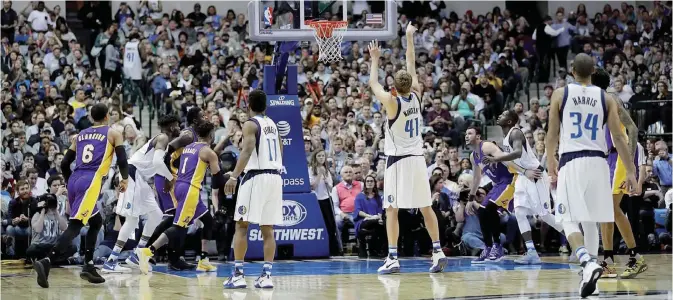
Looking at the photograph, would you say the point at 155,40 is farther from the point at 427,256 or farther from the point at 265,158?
the point at 265,158

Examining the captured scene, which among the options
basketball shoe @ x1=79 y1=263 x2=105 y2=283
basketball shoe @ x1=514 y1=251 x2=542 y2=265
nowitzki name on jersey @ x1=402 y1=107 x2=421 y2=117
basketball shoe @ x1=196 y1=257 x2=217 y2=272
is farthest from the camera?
basketball shoe @ x1=514 y1=251 x2=542 y2=265

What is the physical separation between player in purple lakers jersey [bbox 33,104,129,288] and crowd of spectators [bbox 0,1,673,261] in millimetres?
1786

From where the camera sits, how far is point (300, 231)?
15.5m

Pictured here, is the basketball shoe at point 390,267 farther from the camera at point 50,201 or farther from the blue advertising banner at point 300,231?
the camera at point 50,201

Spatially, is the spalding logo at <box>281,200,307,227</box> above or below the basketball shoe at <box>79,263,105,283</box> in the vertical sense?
above

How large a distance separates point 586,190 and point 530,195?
435 centimetres

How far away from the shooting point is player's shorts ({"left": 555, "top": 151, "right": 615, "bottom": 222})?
959 cm

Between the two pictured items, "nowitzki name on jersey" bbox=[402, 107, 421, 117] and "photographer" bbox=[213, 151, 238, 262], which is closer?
"nowitzki name on jersey" bbox=[402, 107, 421, 117]

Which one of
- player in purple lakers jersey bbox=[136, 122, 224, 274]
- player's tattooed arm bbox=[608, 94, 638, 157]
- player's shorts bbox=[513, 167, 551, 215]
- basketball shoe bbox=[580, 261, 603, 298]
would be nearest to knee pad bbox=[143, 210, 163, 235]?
player in purple lakers jersey bbox=[136, 122, 224, 274]

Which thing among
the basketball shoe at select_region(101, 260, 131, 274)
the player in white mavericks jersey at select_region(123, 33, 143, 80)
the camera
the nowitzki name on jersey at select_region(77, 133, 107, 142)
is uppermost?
the player in white mavericks jersey at select_region(123, 33, 143, 80)

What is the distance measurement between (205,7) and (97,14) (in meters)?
3.08

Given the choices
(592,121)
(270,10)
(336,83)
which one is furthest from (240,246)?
(336,83)

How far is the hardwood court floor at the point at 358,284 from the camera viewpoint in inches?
400

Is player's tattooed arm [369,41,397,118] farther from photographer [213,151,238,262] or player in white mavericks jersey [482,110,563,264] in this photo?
photographer [213,151,238,262]
